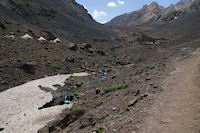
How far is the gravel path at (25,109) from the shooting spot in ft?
46.0

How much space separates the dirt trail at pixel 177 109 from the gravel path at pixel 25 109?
9247mm

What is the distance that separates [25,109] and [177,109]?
546 inches

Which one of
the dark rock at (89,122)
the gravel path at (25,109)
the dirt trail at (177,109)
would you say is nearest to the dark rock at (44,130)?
the gravel path at (25,109)

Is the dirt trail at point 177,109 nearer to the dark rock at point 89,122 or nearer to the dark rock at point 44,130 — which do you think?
the dark rock at point 89,122

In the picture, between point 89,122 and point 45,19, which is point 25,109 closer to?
point 89,122

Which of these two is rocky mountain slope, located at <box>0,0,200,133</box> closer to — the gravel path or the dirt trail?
the dirt trail

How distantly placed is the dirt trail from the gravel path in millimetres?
9247

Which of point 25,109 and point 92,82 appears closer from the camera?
point 25,109

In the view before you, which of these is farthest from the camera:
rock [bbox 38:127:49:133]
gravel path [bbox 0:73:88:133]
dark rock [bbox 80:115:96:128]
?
gravel path [bbox 0:73:88:133]

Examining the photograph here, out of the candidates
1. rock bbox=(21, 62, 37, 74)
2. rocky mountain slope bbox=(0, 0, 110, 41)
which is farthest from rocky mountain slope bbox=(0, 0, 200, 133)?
rocky mountain slope bbox=(0, 0, 110, 41)

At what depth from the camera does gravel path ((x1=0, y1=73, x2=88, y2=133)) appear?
1402 cm

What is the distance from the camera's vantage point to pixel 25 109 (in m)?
16.7

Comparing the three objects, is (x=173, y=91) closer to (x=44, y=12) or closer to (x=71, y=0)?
(x=44, y=12)

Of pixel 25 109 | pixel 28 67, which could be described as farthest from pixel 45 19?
pixel 25 109
